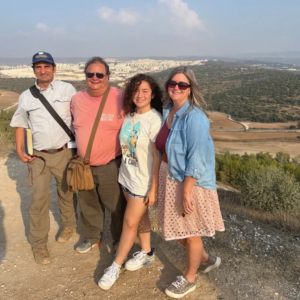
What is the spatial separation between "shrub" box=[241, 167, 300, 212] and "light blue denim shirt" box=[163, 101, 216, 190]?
18.0 feet

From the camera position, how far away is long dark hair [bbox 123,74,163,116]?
2.53m

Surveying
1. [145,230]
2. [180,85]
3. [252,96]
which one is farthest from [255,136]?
[252,96]

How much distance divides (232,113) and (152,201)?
181ft

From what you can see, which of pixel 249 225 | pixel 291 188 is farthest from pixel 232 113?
pixel 249 225

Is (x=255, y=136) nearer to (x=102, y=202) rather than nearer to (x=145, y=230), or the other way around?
(x=102, y=202)

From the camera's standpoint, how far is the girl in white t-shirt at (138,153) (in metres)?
2.51

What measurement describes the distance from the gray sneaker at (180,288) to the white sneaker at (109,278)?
1.57ft

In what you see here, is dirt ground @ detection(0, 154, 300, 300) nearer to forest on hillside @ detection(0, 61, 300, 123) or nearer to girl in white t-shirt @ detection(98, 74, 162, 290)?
girl in white t-shirt @ detection(98, 74, 162, 290)

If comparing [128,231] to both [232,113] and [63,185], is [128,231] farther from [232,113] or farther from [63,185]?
[232,113]

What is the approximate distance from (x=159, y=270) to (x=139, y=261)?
0.23 metres

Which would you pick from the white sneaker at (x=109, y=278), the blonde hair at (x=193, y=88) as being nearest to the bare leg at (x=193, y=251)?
the white sneaker at (x=109, y=278)

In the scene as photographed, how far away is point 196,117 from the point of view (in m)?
2.21

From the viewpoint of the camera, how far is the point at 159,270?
3.04 m

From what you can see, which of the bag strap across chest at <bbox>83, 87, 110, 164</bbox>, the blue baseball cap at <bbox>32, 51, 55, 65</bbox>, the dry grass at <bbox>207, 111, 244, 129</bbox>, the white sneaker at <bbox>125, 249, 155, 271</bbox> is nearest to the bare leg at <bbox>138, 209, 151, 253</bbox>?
the white sneaker at <bbox>125, 249, 155, 271</bbox>
